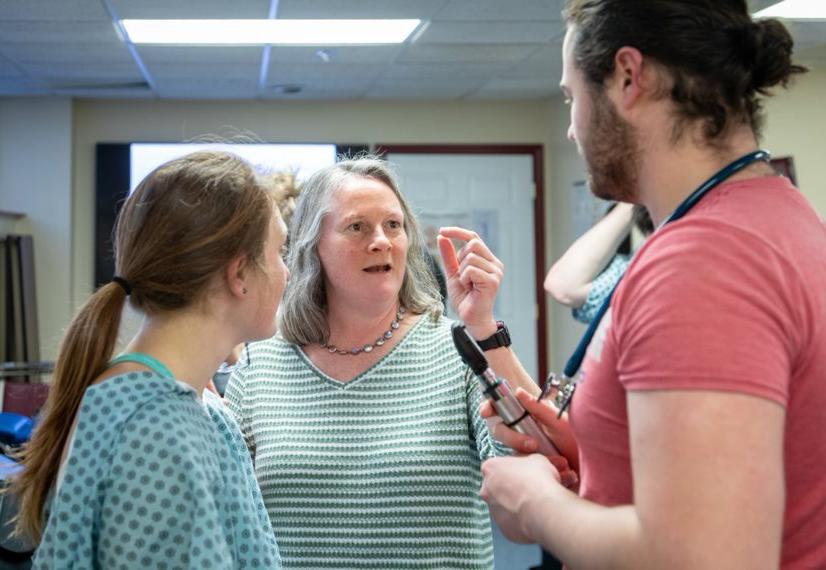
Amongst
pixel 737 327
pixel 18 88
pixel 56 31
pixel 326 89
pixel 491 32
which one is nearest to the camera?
pixel 737 327

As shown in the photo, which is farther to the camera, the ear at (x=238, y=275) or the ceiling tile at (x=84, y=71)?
the ceiling tile at (x=84, y=71)

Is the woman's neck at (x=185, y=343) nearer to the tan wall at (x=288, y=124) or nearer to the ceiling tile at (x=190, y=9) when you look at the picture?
the ceiling tile at (x=190, y=9)

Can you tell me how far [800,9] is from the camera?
4.45 meters

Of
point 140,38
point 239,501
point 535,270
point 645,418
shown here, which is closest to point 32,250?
point 140,38

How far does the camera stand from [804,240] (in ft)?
2.85

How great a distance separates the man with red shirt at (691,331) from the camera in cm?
78

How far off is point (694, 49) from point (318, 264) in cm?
119

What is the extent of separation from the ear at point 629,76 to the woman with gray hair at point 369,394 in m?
0.66

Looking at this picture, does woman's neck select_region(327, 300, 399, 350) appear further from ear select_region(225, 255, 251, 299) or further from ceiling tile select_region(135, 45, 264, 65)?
ceiling tile select_region(135, 45, 264, 65)

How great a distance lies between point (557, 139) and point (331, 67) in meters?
2.03

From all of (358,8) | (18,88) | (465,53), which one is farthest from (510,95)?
(18,88)

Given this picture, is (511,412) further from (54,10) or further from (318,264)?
(54,10)

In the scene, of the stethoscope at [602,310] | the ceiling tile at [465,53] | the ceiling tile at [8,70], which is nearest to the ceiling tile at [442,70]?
the ceiling tile at [465,53]

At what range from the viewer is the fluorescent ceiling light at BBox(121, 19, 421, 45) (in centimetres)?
480
